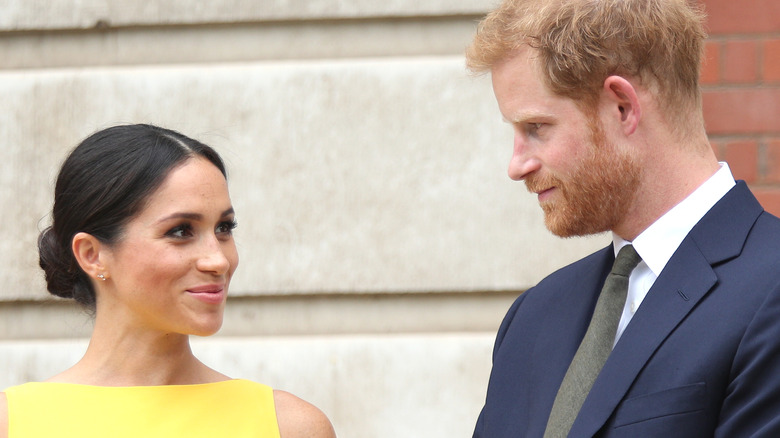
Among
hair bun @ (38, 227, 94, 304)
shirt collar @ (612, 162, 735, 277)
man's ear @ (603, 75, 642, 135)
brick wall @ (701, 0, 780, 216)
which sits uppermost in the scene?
brick wall @ (701, 0, 780, 216)

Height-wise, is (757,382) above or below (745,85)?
below

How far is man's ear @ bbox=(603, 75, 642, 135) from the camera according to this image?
75.5 inches

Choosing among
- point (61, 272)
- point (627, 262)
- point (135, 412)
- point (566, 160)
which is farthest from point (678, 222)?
point (61, 272)

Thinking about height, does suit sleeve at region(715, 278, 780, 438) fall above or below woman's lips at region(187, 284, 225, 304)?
below

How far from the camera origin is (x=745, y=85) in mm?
3078

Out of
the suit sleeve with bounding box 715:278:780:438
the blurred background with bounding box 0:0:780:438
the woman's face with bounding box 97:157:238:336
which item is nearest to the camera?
the suit sleeve with bounding box 715:278:780:438

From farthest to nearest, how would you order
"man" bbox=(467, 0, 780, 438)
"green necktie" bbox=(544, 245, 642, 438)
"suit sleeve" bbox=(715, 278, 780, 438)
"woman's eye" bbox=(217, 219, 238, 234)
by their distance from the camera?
"woman's eye" bbox=(217, 219, 238, 234), "green necktie" bbox=(544, 245, 642, 438), "man" bbox=(467, 0, 780, 438), "suit sleeve" bbox=(715, 278, 780, 438)

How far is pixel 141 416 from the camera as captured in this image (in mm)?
2303

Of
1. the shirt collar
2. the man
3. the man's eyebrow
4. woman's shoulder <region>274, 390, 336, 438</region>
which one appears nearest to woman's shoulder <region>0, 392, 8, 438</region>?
woman's shoulder <region>274, 390, 336, 438</region>

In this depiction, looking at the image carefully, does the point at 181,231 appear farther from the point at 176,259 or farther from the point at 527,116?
the point at 527,116

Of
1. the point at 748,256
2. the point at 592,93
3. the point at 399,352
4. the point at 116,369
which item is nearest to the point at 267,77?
the point at 399,352

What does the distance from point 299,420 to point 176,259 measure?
0.52 m

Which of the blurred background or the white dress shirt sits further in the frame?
the blurred background

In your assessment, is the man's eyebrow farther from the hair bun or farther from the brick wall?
the brick wall
